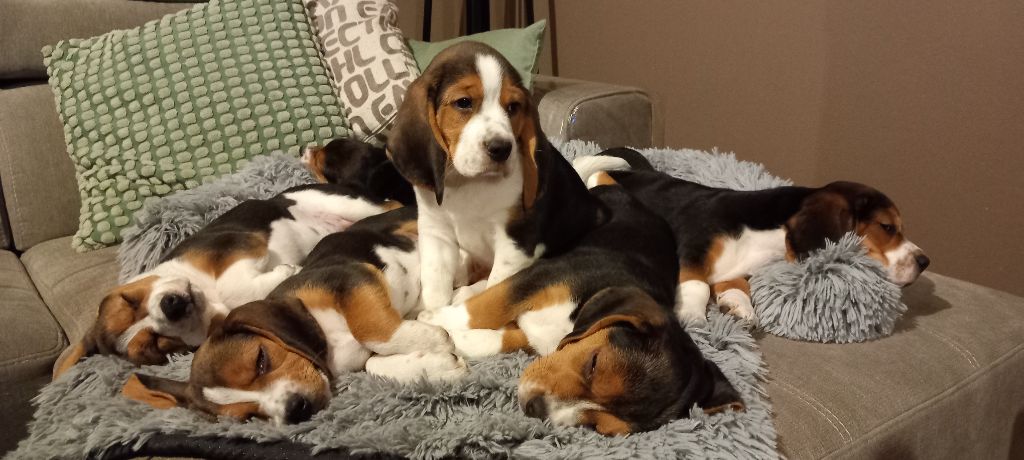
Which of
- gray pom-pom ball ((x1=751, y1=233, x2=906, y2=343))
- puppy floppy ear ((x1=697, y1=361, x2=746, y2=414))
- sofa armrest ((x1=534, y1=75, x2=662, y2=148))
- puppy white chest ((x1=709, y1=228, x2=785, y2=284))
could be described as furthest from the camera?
sofa armrest ((x1=534, y1=75, x2=662, y2=148))

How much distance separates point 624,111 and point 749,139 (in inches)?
35.3

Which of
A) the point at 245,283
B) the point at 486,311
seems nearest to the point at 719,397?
the point at 486,311

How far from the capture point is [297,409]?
157 centimetres

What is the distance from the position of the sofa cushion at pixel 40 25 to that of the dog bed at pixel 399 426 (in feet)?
6.07

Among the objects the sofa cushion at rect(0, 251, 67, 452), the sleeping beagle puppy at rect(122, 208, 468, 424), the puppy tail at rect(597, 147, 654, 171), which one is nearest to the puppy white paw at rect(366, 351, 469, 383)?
the sleeping beagle puppy at rect(122, 208, 468, 424)

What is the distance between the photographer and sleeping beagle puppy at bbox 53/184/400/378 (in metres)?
1.96

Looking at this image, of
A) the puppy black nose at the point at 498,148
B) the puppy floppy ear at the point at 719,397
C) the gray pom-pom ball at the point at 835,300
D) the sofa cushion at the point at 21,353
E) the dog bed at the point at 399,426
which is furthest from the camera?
the sofa cushion at the point at 21,353

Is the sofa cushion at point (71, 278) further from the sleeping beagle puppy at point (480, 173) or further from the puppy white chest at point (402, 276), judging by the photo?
the sleeping beagle puppy at point (480, 173)

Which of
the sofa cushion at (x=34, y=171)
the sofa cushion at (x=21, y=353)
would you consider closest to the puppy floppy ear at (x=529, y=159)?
the sofa cushion at (x=21, y=353)

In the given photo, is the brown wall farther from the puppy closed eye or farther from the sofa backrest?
the sofa backrest

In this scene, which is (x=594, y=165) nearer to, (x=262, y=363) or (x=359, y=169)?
(x=359, y=169)

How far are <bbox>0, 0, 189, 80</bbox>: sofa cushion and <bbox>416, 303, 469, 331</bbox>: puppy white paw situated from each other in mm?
2255

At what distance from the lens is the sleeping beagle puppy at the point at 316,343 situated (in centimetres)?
159

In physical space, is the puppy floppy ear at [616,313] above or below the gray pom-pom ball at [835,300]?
above
